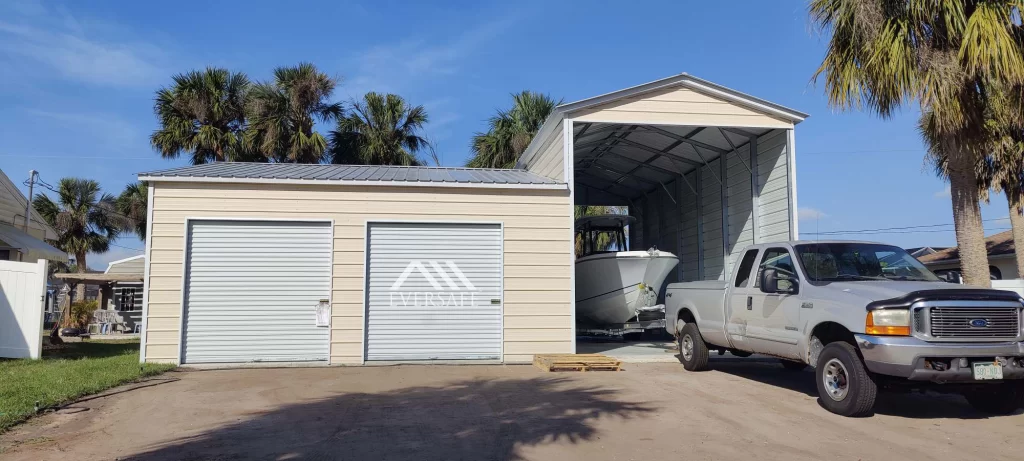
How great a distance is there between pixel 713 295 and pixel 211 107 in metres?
18.6

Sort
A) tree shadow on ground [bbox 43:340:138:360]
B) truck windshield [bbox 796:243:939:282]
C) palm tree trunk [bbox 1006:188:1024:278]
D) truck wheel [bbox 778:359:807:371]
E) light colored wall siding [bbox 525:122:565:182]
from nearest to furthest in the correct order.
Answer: truck windshield [bbox 796:243:939:282] < truck wheel [bbox 778:359:807:371] < light colored wall siding [bbox 525:122:565:182] < tree shadow on ground [bbox 43:340:138:360] < palm tree trunk [bbox 1006:188:1024:278]

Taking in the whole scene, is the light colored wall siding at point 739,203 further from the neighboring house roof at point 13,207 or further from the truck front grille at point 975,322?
the neighboring house roof at point 13,207

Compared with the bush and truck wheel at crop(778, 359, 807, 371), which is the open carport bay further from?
the bush

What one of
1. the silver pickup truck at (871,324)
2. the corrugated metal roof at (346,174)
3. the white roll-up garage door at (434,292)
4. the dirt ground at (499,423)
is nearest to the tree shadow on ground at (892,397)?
the dirt ground at (499,423)

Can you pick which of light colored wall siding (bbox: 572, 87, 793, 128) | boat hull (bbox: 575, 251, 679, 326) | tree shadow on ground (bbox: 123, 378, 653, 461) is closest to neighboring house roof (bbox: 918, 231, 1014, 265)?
boat hull (bbox: 575, 251, 679, 326)

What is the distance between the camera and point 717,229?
16.0m

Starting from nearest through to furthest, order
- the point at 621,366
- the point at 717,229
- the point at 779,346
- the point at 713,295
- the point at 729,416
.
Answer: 1. the point at 729,416
2. the point at 779,346
3. the point at 713,295
4. the point at 621,366
5. the point at 717,229

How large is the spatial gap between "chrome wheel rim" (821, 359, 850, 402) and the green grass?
27.3 feet

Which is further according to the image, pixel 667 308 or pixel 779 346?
pixel 667 308

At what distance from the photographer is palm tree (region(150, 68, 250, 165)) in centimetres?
2248

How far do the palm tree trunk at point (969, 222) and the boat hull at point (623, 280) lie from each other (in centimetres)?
560

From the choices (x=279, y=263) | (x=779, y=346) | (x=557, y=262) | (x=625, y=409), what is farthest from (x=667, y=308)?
(x=279, y=263)

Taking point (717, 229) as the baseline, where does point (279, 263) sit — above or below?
below

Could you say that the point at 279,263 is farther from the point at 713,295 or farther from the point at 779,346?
the point at 779,346
